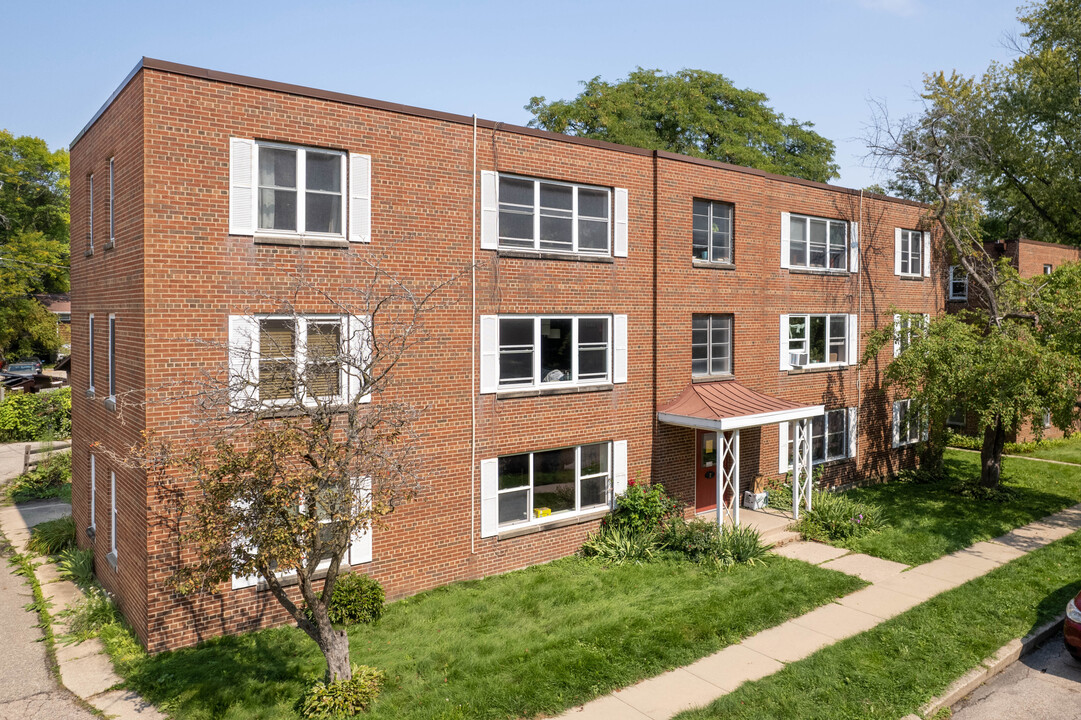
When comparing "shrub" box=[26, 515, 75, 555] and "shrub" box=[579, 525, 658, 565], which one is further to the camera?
"shrub" box=[26, 515, 75, 555]

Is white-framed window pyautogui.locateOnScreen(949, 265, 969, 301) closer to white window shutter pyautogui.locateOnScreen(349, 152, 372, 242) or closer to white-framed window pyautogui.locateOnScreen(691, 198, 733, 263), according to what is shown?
white-framed window pyautogui.locateOnScreen(691, 198, 733, 263)

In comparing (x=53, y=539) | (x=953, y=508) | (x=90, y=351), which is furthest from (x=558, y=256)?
(x=53, y=539)

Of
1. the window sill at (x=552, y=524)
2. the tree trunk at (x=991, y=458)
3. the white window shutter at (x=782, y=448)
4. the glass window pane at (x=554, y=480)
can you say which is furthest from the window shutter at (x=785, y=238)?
the window sill at (x=552, y=524)

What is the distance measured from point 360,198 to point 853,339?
15.8 meters

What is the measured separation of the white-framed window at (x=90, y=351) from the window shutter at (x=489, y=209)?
8.43 m

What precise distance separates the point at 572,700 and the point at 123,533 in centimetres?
844

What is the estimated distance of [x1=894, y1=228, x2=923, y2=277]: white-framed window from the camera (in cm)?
2238

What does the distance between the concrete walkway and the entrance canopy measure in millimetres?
2979

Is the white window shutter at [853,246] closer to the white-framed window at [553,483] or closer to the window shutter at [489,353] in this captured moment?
the white-framed window at [553,483]

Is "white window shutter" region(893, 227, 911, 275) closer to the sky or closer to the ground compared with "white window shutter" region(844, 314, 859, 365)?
closer to the sky

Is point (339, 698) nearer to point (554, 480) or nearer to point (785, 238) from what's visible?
point (554, 480)

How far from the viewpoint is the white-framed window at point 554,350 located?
1402 cm

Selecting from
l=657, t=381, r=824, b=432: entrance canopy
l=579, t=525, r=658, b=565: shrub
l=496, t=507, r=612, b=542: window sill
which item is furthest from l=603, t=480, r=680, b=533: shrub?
l=657, t=381, r=824, b=432: entrance canopy

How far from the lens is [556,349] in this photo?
48.0 feet
